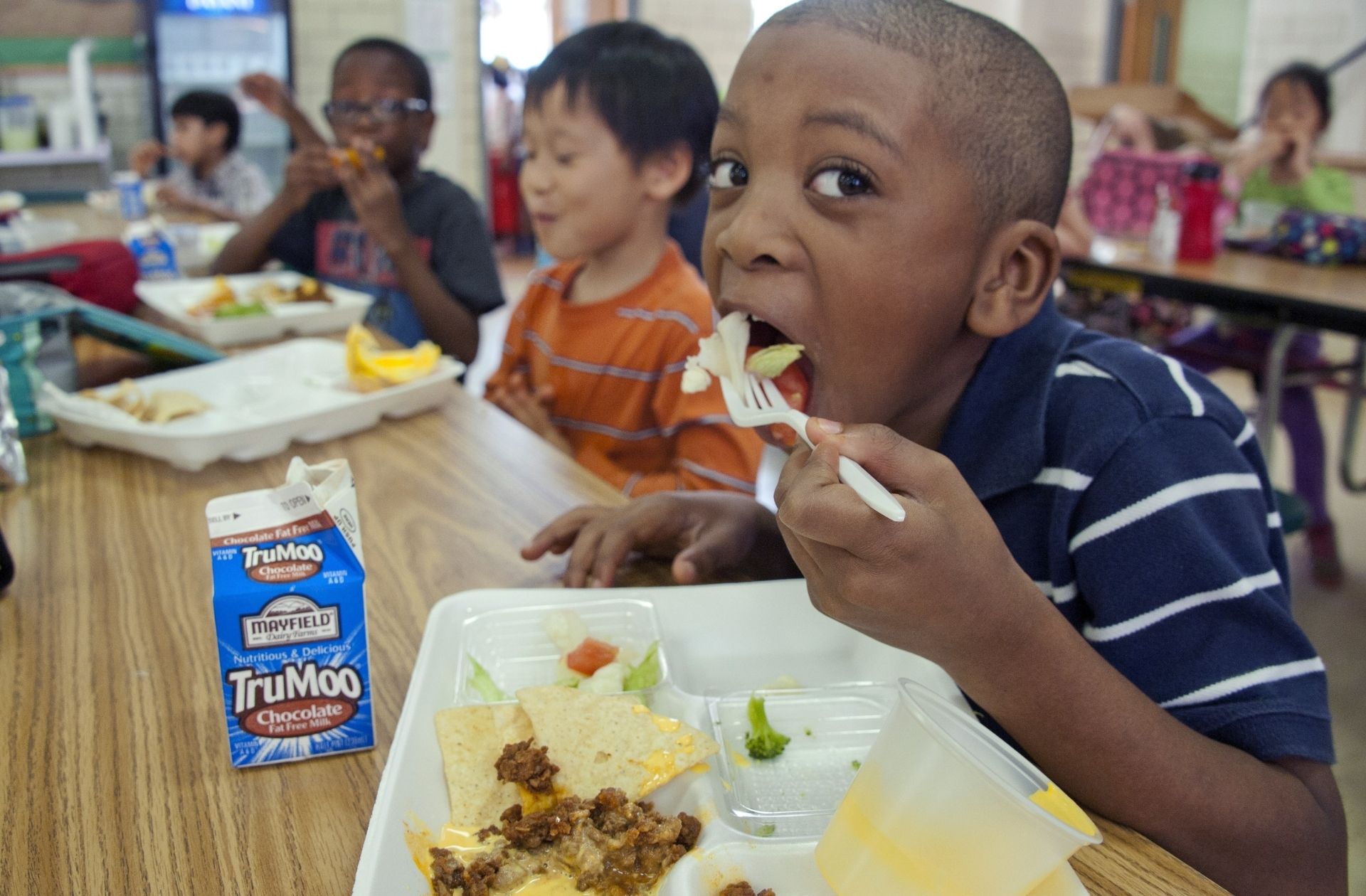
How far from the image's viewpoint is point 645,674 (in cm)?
98

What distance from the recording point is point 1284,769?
87 cm

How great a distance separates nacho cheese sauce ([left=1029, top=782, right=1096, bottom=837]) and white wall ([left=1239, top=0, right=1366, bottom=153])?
23.1 ft

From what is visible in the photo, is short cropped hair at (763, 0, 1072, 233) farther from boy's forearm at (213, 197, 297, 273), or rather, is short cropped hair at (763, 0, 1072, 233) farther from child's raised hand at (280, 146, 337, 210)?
boy's forearm at (213, 197, 297, 273)

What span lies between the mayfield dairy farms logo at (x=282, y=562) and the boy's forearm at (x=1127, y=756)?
0.51m

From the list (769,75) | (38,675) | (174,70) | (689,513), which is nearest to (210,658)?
(38,675)

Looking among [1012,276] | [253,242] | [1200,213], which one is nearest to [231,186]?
[253,242]

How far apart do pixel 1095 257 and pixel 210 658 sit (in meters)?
3.28

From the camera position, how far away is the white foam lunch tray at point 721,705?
0.74 meters

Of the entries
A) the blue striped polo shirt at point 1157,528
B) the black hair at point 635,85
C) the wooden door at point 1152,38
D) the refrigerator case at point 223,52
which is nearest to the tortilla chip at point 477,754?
the blue striped polo shirt at point 1157,528

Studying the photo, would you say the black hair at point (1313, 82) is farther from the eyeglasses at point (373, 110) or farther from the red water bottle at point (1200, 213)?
the eyeglasses at point (373, 110)

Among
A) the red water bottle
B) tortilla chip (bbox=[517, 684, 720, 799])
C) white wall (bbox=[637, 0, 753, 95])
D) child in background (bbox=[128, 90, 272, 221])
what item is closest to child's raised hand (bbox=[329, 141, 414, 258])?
tortilla chip (bbox=[517, 684, 720, 799])

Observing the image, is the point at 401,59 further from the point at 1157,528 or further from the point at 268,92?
Result: the point at 1157,528

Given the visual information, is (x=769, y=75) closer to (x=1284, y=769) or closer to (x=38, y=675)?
(x=1284, y=769)

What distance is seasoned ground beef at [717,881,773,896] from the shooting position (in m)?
0.71
